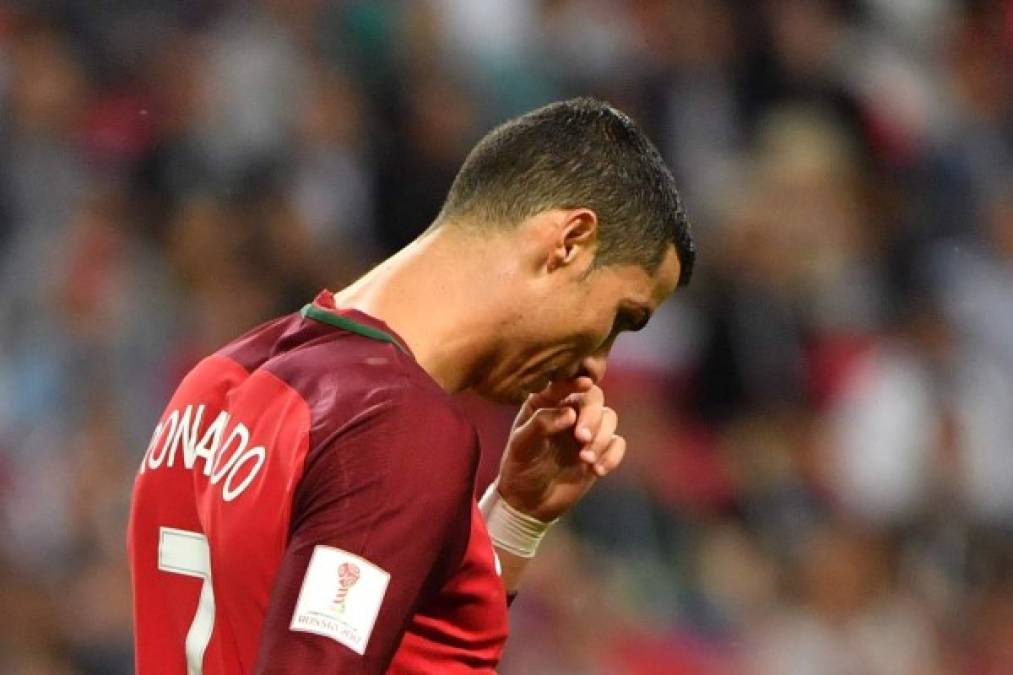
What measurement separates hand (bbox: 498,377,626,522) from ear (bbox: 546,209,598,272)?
1.05 ft

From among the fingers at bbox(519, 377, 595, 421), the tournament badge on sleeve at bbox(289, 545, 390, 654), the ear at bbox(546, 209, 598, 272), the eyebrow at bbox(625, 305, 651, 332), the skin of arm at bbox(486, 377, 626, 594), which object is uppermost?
the ear at bbox(546, 209, 598, 272)

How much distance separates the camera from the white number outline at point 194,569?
Result: 7.97ft

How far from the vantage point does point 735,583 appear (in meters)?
6.84

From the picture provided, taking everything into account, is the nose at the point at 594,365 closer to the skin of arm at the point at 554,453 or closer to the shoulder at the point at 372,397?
the skin of arm at the point at 554,453

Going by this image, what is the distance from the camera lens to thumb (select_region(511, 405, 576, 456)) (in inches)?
121

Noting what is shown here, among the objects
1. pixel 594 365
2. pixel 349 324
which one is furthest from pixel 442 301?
pixel 594 365

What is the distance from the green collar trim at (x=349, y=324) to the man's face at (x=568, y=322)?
0.22m

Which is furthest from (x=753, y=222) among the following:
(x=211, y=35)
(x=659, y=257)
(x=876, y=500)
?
(x=659, y=257)

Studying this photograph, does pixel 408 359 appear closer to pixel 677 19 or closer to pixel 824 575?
pixel 824 575

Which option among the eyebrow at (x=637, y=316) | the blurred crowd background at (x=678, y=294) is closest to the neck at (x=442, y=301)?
the eyebrow at (x=637, y=316)

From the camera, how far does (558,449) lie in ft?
10.5

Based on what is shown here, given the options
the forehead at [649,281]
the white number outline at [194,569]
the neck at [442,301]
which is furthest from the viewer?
the forehead at [649,281]

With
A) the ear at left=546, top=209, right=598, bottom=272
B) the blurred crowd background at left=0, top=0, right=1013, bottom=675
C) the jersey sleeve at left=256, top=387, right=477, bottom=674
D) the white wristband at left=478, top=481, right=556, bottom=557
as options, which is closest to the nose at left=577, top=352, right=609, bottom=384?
the ear at left=546, top=209, right=598, bottom=272

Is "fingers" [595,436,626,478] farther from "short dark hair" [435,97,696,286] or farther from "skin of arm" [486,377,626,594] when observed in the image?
"short dark hair" [435,97,696,286]
